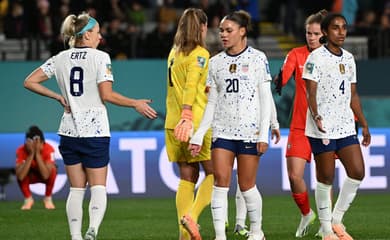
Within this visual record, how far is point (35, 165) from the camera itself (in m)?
18.7

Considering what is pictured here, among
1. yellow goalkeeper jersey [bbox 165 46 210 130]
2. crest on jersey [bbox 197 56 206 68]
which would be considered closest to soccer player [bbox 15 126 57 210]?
yellow goalkeeper jersey [bbox 165 46 210 130]

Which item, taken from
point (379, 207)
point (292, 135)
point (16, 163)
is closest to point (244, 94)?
point (292, 135)

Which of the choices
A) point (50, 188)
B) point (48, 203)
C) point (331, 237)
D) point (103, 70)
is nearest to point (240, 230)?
point (331, 237)

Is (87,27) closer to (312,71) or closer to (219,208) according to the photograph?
(219,208)

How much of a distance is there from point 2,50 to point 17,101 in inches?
A: 64.9

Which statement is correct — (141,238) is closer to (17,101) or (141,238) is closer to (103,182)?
(103,182)

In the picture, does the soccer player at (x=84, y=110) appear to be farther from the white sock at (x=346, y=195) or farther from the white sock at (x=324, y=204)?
the white sock at (x=346, y=195)

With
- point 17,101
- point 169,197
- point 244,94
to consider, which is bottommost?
point 169,197

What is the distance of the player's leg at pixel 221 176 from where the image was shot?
1153 centimetres

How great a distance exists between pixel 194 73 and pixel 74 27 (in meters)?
1.21

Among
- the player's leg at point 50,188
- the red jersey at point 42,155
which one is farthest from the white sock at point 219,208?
the red jersey at point 42,155

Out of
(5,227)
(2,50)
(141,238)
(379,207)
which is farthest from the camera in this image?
(2,50)

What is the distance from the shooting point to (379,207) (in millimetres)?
17672

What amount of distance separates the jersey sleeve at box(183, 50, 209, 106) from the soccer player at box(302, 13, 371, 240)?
97 centimetres
